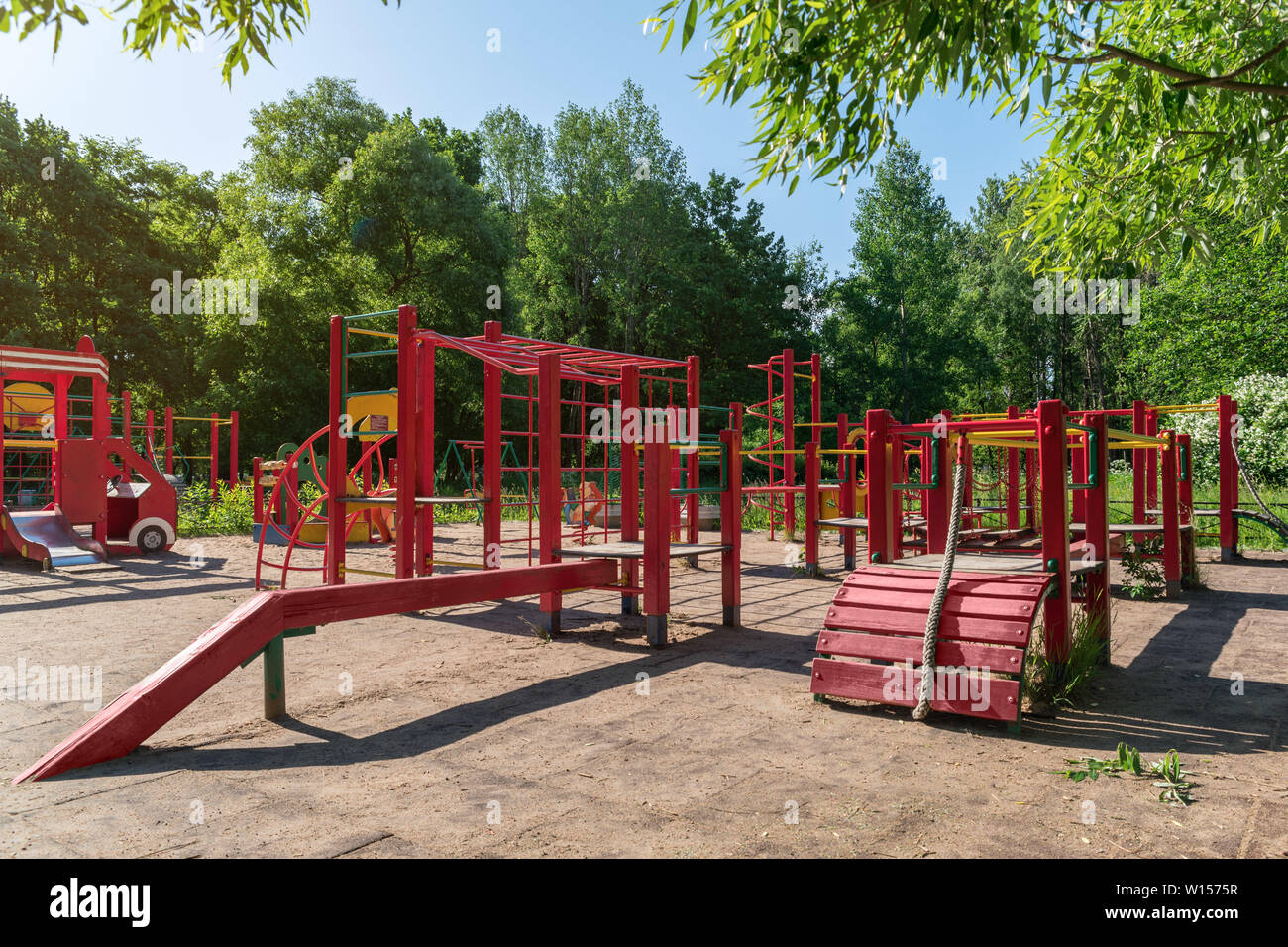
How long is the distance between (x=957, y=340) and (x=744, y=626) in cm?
3181

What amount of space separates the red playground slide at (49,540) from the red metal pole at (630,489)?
8.08 meters

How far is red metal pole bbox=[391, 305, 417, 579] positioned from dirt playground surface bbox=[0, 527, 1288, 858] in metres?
0.93

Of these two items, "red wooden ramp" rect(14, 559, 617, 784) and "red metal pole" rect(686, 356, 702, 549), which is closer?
"red wooden ramp" rect(14, 559, 617, 784)

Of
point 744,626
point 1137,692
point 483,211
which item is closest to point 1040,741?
point 1137,692

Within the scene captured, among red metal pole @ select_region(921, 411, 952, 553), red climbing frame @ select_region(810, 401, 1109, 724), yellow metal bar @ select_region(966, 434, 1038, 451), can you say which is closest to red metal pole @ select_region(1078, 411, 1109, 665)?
red climbing frame @ select_region(810, 401, 1109, 724)

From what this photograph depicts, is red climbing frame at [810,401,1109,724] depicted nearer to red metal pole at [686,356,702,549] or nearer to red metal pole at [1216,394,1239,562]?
red metal pole at [686,356,702,549]

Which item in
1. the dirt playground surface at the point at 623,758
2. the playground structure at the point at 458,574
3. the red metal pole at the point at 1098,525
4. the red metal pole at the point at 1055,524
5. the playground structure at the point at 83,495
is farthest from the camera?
the playground structure at the point at 83,495

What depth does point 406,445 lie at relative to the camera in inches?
295

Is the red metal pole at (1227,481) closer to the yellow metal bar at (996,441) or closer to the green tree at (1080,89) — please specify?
the green tree at (1080,89)

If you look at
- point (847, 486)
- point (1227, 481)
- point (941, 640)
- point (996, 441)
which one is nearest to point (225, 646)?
point (941, 640)

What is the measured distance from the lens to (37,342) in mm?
27469

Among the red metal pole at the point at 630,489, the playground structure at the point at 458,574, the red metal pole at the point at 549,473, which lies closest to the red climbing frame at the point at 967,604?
the playground structure at the point at 458,574

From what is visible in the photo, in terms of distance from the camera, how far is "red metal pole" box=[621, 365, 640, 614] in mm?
7471

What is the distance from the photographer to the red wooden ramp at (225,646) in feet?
12.2
